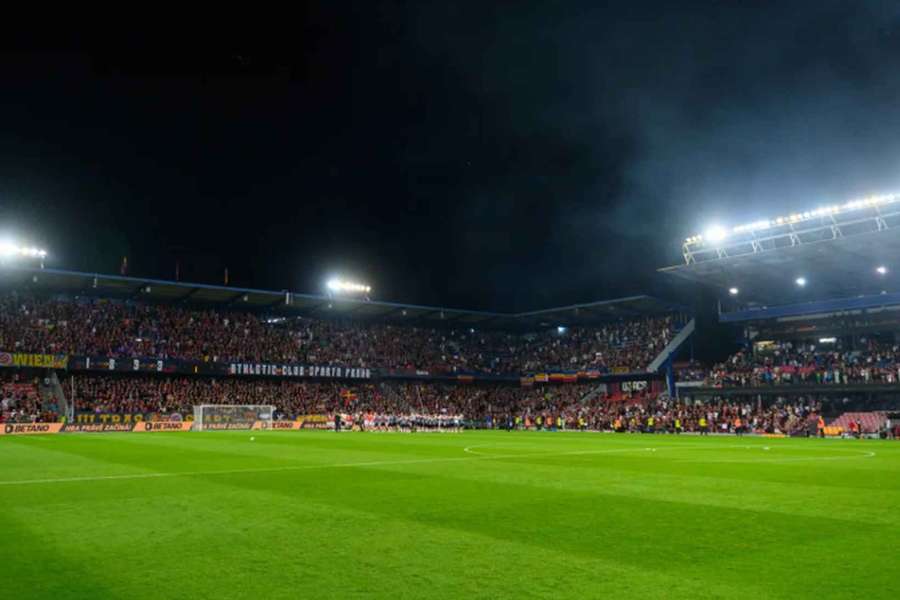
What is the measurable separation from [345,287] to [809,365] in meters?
39.8

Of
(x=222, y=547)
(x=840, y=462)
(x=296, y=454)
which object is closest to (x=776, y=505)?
(x=222, y=547)


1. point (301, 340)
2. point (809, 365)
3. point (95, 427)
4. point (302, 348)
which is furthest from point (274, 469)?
point (301, 340)

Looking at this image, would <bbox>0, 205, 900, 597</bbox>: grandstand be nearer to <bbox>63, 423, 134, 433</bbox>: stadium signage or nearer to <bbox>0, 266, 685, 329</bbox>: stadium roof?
<bbox>63, 423, 134, 433</bbox>: stadium signage

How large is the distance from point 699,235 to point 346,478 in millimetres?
37890

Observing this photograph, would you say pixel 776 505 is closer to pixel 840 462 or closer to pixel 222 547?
pixel 222 547

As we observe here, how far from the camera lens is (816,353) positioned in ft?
168

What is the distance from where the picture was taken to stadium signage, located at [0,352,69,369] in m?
46.8

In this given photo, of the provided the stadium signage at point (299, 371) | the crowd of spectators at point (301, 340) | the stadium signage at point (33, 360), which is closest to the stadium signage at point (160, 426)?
the crowd of spectators at point (301, 340)

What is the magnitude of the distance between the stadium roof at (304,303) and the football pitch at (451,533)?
41.4 meters

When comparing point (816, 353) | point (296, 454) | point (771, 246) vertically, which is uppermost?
point (771, 246)

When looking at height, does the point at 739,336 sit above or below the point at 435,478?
→ above

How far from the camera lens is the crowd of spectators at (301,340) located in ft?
170

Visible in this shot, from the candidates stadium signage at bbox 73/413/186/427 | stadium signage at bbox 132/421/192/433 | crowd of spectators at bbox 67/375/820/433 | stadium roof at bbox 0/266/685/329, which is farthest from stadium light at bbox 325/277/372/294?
stadium signage at bbox 73/413/186/427

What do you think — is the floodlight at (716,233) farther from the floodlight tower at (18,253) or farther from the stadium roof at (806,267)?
the floodlight tower at (18,253)
